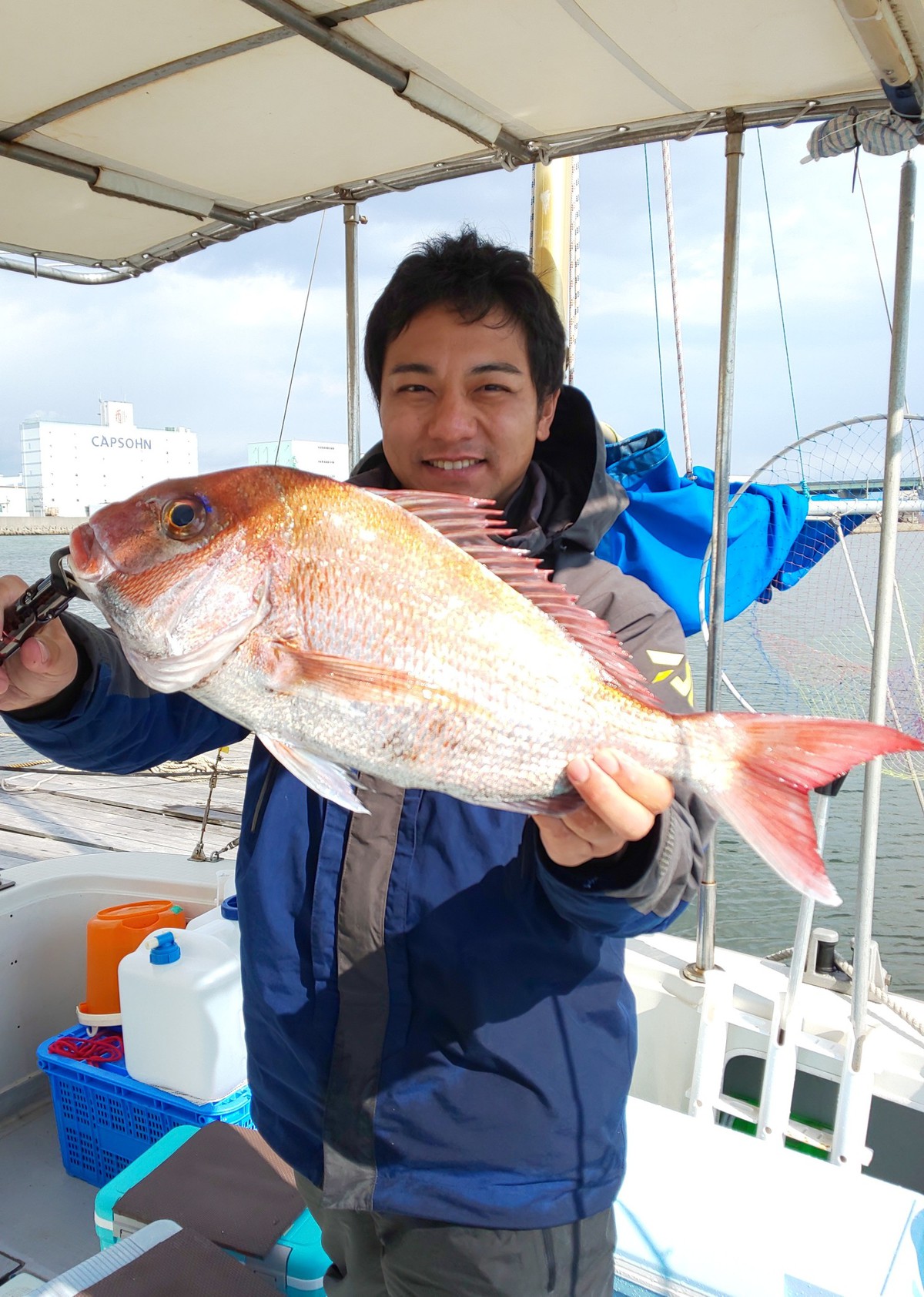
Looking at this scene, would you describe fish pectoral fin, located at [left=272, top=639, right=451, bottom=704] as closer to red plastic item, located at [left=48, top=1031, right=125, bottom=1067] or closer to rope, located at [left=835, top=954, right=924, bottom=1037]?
rope, located at [left=835, top=954, right=924, bottom=1037]

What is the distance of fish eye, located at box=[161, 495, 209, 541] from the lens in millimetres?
1262

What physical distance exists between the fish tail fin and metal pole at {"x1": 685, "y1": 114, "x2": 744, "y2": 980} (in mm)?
1942

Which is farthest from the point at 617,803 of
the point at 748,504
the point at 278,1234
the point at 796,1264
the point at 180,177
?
the point at 180,177

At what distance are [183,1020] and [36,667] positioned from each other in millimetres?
2031

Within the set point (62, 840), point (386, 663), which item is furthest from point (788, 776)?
point (62, 840)

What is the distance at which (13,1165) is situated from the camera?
144 inches

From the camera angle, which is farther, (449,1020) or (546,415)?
(546,415)

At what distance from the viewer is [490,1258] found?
155 centimetres

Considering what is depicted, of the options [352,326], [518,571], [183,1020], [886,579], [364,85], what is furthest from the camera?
[352,326]

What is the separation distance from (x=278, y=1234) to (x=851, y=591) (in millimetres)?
3736

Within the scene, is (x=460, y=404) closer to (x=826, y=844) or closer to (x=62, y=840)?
(x=62, y=840)

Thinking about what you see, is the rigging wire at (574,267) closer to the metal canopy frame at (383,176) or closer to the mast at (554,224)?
the mast at (554,224)

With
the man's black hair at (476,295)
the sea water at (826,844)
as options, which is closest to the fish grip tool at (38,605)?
the man's black hair at (476,295)

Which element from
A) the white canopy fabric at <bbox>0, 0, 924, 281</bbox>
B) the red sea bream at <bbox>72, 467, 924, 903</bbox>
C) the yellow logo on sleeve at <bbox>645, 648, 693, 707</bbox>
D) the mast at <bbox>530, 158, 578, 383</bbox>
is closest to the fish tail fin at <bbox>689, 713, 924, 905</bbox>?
the red sea bream at <bbox>72, 467, 924, 903</bbox>
